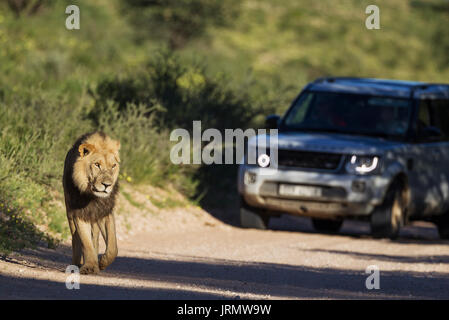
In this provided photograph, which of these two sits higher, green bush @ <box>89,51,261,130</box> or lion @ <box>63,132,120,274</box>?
green bush @ <box>89,51,261,130</box>

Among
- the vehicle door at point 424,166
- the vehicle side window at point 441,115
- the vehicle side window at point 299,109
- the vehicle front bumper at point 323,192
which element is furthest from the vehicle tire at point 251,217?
the vehicle side window at point 441,115

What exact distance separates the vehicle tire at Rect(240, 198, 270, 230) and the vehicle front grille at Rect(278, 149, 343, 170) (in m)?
1.02

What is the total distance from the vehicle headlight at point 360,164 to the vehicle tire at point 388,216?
469mm

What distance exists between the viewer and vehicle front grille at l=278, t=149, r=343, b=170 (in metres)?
13.1

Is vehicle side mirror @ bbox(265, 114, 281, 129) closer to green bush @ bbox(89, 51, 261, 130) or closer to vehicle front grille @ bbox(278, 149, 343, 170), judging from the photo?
vehicle front grille @ bbox(278, 149, 343, 170)

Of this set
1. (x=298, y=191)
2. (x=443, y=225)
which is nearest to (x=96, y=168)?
(x=298, y=191)

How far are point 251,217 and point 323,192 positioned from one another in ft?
4.56

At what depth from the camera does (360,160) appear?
13070 millimetres

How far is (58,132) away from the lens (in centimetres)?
1384

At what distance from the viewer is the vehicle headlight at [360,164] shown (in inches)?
513

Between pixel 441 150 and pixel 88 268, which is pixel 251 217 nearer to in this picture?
pixel 441 150

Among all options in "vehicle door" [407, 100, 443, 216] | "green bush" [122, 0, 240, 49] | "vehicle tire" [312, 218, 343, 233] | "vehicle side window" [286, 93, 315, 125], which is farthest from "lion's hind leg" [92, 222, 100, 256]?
"green bush" [122, 0, 240, 49]
